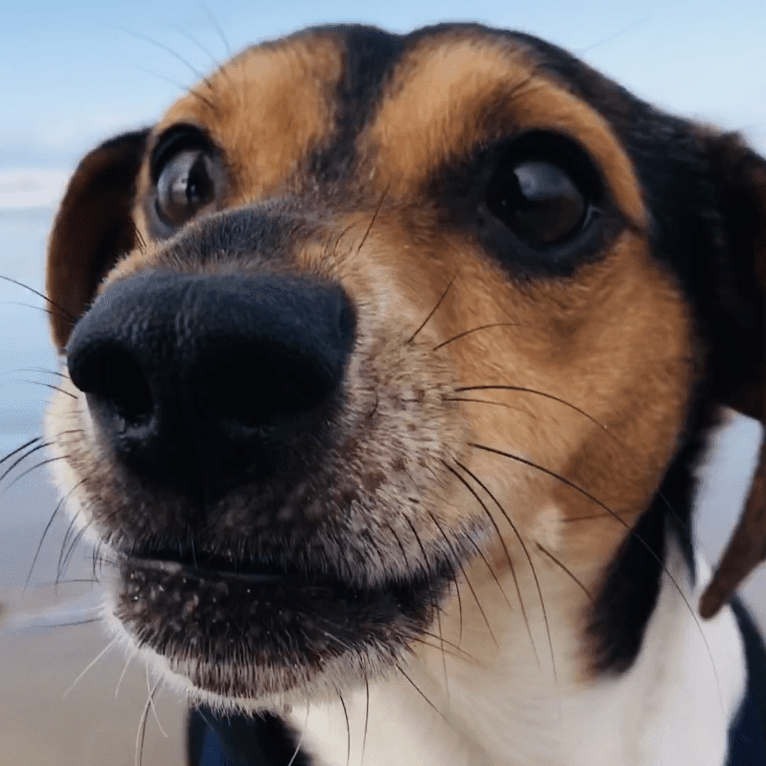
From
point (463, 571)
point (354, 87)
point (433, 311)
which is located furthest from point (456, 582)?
point (354, 87)

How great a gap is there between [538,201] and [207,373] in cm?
104

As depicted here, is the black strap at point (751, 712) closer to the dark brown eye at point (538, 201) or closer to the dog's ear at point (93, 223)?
the dark brown eye at point (538, 201)

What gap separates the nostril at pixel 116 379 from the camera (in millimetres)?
1310

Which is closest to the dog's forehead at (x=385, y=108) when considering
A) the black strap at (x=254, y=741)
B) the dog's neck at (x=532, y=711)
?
the dog's neck at (x=532, y=711)

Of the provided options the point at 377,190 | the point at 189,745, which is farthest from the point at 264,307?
the point at 189,745

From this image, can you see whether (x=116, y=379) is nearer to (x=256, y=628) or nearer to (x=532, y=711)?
(x=256, y=628)

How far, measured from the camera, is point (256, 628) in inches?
57.7

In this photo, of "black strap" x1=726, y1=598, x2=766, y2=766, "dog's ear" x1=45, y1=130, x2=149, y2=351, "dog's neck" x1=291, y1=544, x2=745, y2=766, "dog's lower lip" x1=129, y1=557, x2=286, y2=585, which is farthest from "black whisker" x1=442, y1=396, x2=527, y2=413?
"dog's ear" x1=45, y1=130, x2=149, y2=351

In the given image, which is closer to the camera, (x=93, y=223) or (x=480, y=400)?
(x=480, y=400)

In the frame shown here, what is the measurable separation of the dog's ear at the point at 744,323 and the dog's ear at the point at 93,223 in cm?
183

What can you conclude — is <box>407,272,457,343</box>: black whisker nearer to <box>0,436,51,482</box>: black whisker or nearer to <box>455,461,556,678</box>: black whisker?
<box>455,461,556,678</box>: black whisker

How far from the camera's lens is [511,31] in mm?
2344

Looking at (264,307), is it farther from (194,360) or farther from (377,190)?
(377,190)

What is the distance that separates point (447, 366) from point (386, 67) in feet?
2.92
